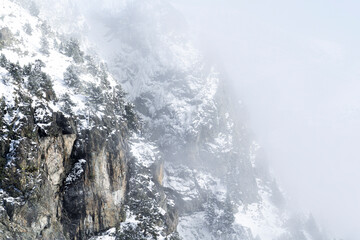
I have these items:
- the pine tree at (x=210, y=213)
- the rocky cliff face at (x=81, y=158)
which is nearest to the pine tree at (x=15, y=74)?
the rocky cliff face at (x=81, y=158)

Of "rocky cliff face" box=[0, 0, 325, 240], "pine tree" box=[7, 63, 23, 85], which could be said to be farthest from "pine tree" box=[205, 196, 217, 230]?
"pine tree" box=[7, 63, 23, 85]

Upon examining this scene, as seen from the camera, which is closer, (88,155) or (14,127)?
(14,127)

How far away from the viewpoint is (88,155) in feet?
261

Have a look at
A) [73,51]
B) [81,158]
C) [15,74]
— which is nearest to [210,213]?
[73,51]

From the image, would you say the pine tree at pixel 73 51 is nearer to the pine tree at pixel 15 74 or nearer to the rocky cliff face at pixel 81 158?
the rocky cliff face at pixel 81 158

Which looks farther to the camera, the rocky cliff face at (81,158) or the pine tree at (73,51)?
the pine tree at (73,51)

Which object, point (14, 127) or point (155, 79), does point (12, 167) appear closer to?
point (14, 127)

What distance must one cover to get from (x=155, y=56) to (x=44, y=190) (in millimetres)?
135972

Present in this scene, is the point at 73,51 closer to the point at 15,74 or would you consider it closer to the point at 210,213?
the point at 15,74

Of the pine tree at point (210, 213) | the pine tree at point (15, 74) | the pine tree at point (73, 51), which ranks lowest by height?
the pine tree at point (210, 213)

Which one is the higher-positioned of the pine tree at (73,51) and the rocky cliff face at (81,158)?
the pine tree at (73,51)

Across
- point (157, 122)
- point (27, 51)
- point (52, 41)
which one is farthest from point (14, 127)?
point (157, 122)

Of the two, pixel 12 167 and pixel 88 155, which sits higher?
pixel 88 155

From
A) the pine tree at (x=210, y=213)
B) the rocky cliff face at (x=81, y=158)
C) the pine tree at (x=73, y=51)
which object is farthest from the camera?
the pine tree at (x=210, y=213)
